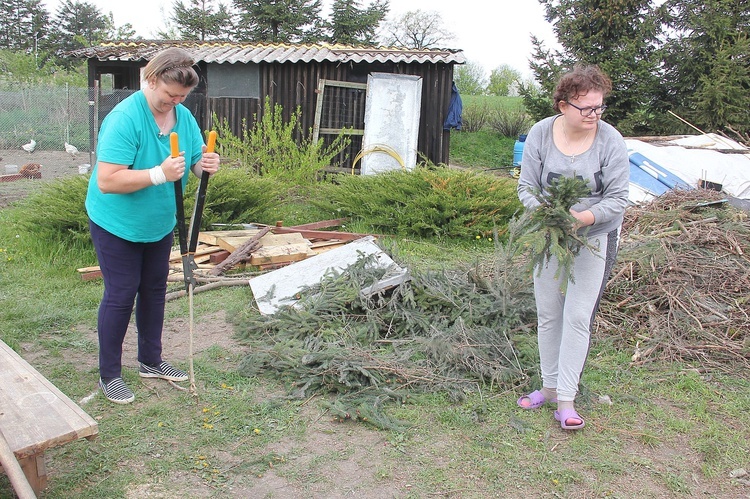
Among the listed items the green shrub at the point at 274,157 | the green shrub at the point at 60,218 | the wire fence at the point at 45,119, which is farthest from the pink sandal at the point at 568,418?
the wire fence at the point at 45,119

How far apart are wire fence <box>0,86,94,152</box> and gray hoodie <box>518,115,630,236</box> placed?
14.5 m

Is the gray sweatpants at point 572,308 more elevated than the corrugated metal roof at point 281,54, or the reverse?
the corrugated metal roof at point 281,54

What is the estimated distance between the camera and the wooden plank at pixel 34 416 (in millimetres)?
2414

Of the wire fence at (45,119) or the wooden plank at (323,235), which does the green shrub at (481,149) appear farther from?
the wooden plank at (323,235)

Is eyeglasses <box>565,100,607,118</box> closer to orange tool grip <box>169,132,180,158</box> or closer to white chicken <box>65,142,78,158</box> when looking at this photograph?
orange tool grip <box>169,132,180,158</box>

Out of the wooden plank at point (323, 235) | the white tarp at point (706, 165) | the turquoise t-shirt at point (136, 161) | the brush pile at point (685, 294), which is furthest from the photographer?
the white tarp at point (706, 165)

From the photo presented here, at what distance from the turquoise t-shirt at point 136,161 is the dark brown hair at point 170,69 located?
0.18 metres

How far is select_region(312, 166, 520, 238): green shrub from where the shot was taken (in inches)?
300

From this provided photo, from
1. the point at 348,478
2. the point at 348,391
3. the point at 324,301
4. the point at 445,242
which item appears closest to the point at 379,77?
the point at 445,242

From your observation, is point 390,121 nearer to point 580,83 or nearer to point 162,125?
point 162,125

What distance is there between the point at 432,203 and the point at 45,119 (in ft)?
45.6

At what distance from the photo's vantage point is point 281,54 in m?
12.5

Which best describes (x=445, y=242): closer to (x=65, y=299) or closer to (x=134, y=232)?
(x=65, y=299)

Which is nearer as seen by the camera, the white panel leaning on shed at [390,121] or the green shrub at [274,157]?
the green shrub at [274,157]
